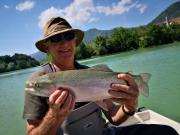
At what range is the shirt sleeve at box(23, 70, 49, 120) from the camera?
11.6 ft

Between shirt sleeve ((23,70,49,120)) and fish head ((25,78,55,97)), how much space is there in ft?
0.80

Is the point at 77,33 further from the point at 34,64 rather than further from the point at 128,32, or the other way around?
the point at 34,64

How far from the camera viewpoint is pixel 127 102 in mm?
3781

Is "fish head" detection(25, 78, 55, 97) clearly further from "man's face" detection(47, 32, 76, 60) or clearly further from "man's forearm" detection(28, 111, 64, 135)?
"man's face" detection(47, 32, 76, 60)

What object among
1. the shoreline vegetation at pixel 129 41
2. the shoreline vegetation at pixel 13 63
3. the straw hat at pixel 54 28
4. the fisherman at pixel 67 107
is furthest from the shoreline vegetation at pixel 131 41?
the fisherman at pixel 67 107

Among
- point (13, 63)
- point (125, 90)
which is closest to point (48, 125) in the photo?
point (125, 90)

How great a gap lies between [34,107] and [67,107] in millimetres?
544

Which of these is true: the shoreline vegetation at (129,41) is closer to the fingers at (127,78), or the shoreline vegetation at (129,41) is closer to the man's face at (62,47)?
the man's face at (62,47)

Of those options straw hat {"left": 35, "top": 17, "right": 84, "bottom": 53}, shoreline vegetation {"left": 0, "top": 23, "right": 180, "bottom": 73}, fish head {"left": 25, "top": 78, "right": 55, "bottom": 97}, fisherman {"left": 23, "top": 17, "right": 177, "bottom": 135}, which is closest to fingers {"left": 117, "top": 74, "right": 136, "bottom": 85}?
fisherman {"left": 23, "top": 17, "right": 177, "bottom": 135}

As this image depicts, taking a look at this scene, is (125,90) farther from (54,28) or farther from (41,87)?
(54,28)

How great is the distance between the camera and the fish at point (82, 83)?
3.19 metres

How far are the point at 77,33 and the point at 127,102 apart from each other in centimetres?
123

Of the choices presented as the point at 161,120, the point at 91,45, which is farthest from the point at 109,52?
the point at 161,120

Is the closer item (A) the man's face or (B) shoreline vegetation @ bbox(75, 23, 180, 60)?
(A) the man's face
